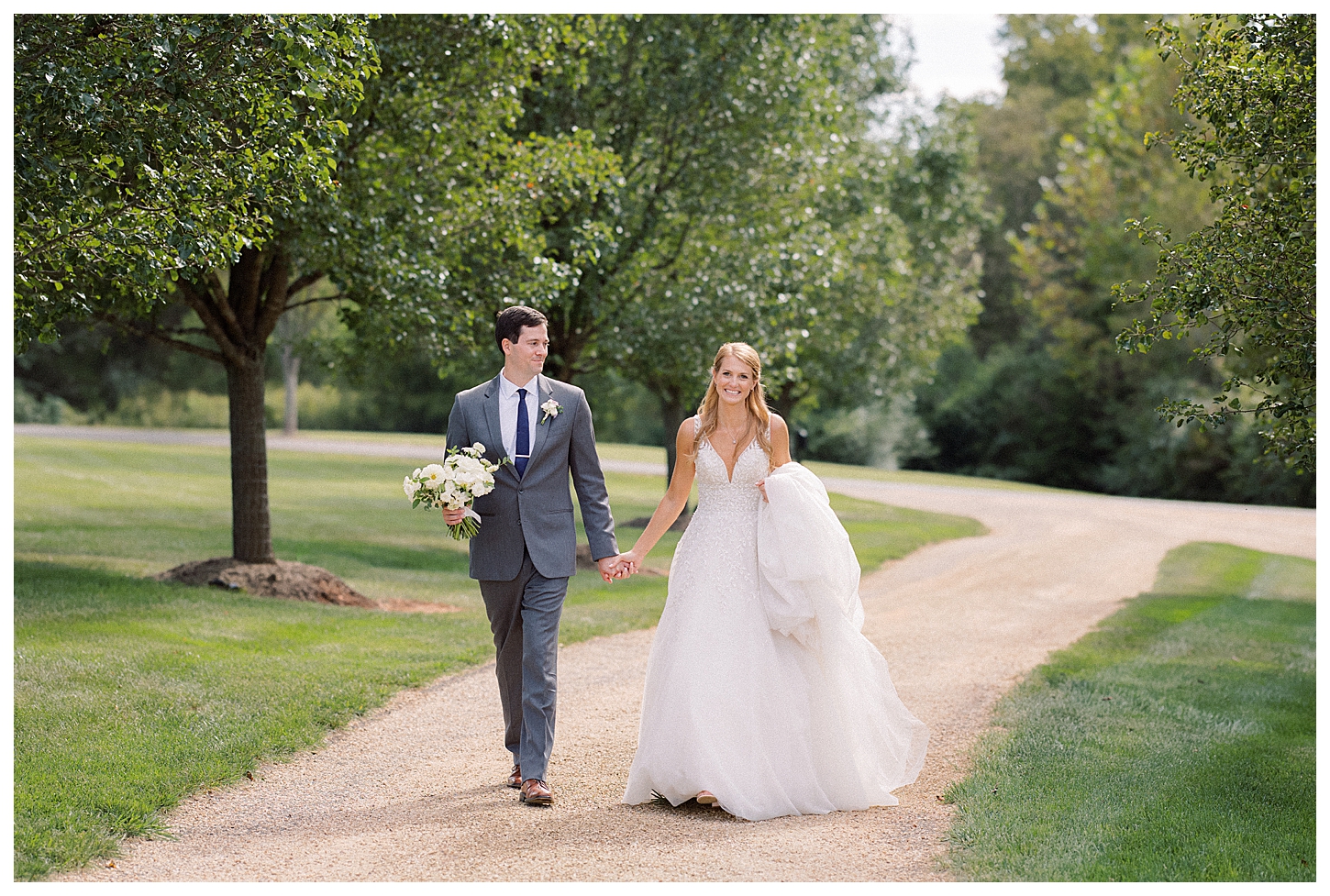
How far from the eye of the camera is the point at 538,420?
582cm

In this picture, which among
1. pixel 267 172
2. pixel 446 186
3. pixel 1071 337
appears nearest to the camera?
pixel 267 172

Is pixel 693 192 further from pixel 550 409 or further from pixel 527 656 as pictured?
pixel 527 656

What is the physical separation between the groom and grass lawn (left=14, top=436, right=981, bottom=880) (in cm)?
161

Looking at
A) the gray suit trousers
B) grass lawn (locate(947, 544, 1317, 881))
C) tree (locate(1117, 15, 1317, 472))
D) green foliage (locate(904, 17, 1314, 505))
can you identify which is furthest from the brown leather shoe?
green foliage (locate(904, 17, 1314, 505))

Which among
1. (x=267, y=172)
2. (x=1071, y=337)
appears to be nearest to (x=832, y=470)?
(x=1071, y=337)

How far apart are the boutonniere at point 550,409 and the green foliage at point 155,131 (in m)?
2.36

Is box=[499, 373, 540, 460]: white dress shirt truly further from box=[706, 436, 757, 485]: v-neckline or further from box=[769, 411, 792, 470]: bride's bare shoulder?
box=[769, 411, 792, 470]: bride's bare shoulder

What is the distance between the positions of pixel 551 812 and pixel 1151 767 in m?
3.34

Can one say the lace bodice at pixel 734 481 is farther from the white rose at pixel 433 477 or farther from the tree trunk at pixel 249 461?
the tree trunk at pixel 249 461

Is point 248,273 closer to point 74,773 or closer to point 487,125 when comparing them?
point 487,125

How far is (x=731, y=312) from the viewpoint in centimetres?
1495

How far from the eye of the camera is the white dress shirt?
5.82 metres

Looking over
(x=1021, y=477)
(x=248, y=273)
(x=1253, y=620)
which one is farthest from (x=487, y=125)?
(x=1021, y=477)

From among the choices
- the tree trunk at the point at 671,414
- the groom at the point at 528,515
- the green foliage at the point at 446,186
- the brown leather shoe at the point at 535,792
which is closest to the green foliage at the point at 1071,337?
the tree trunk at the point at 671,414
